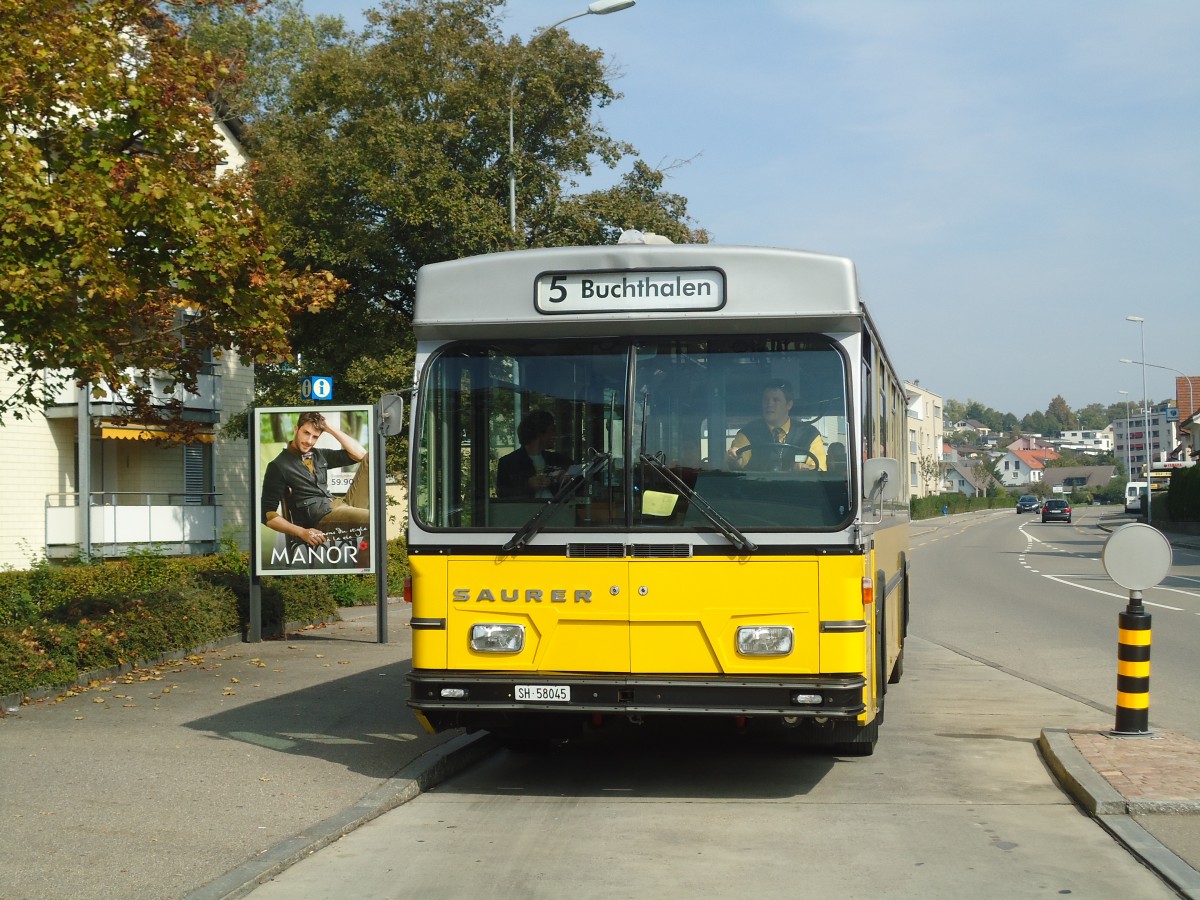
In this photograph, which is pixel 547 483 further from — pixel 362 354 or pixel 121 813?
pixel 362 354

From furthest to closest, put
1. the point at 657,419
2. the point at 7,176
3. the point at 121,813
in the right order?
the point at 7,176
the point at 657,419
the point at 121,813

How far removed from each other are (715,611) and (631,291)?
72.4 inches

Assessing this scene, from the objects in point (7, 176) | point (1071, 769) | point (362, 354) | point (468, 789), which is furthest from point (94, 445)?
point (1071, 769)

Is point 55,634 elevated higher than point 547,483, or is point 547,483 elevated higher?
point 547,483

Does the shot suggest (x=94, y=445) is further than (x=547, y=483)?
Yes

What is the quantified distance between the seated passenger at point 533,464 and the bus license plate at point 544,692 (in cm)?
105

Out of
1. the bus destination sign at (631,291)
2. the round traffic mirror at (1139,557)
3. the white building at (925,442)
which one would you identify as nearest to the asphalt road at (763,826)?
the round traffic mirror at (1139,557)

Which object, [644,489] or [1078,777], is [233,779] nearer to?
[644,489]

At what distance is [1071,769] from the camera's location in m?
7.88

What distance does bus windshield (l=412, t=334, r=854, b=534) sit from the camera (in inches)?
292

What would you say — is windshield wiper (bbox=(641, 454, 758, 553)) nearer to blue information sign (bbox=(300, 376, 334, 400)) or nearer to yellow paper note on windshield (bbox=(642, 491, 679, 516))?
yellow paper note on windshield (bbox=(642, 491, 679, 516))

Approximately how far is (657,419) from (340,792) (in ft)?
9.02

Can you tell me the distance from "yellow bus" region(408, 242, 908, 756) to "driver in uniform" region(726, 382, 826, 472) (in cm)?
1

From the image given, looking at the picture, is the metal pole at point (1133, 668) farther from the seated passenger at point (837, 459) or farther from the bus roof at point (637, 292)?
the bus roof at point (637, 292)
